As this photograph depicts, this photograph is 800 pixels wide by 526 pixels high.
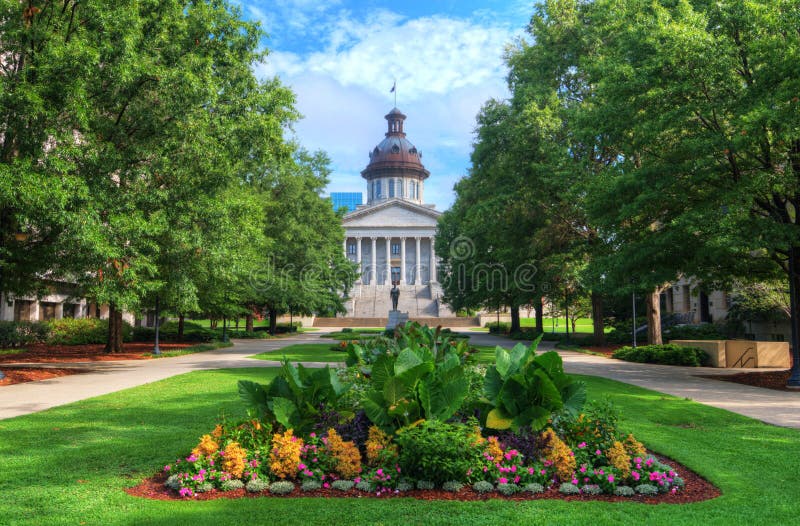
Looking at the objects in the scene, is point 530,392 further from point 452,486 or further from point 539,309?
point 539,309

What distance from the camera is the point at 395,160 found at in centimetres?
11006

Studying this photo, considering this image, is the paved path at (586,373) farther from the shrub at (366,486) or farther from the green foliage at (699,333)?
the green foliage at (699,333)

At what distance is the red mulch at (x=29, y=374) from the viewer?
14.9 meters

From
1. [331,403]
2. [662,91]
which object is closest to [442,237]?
[662,91]

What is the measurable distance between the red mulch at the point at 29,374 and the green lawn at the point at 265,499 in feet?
18.1

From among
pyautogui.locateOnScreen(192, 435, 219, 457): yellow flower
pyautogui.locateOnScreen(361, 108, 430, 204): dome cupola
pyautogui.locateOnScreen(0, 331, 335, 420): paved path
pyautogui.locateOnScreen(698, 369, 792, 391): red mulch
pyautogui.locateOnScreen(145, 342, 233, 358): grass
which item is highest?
pyautogui.locateOnScreen(361, 108, 430, 204): dome cupola

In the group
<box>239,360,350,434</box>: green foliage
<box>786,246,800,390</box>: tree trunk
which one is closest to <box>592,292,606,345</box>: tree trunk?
<box>786,246,800,390</box>: tree trunk

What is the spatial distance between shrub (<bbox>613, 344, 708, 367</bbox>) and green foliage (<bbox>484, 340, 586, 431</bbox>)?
644 inches

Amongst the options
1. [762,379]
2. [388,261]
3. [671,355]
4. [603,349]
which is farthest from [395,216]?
[762,379]

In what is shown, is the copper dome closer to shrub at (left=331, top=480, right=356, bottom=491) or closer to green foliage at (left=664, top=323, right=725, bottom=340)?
green foliage at (left=664, top=323, right=725, bottom=340)

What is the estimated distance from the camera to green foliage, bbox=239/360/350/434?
6.52 m

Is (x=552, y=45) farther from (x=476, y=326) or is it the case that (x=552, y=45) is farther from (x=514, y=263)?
(x=476, y=326)

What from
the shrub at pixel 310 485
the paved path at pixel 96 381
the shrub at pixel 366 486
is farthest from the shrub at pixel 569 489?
the paved path at pixel 96 381

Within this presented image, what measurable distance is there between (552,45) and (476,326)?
4477cm
